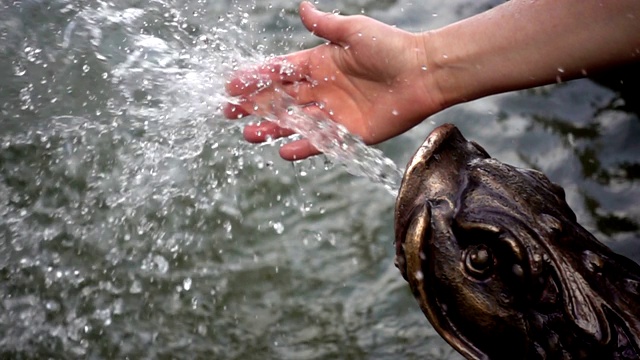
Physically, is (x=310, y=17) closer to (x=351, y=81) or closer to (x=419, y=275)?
(x=351, y=81)

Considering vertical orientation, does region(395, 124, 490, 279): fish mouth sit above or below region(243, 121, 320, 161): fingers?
above

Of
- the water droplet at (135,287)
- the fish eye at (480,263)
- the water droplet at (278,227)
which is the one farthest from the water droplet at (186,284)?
the fish eye at (480,263)

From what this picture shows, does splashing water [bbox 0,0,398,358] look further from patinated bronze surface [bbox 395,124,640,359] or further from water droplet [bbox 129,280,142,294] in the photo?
patinated bronze surface [bbox 395,124,640,359]

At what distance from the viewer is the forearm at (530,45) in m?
1.48

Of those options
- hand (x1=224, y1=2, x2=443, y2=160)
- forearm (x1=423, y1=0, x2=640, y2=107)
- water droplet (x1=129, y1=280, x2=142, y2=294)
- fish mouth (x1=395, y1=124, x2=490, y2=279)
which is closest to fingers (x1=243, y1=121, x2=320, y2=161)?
hand (x1=224, y1=2, x2=443, y2=160)

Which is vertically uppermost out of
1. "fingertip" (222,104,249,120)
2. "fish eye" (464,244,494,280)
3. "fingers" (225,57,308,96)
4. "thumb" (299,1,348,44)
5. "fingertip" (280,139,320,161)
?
"fish eye" (464,244,494,280)

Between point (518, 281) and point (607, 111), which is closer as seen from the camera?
point (518, 281)

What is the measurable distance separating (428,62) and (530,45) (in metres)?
0.26

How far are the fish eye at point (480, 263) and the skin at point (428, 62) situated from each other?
2.32 feet

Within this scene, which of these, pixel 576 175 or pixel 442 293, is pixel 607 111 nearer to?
pixel 576 175

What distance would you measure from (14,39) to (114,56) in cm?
52

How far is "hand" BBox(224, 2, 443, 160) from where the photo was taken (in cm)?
177

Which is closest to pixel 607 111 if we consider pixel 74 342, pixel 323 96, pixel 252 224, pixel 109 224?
pixel 323 96

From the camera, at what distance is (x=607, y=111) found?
238cm
